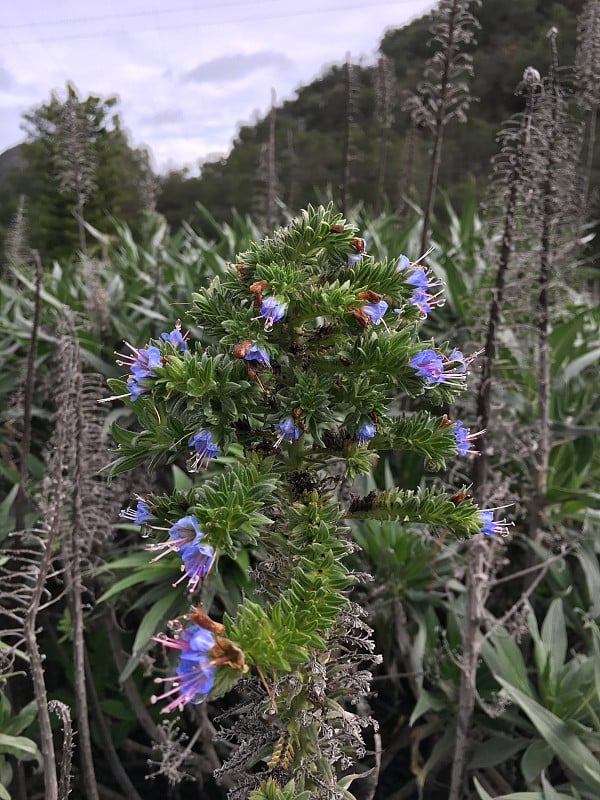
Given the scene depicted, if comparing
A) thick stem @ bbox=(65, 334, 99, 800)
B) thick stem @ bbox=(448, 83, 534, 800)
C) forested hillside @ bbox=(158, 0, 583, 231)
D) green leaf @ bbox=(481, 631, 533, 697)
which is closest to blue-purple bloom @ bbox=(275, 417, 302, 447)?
thick stem @ bbox=(65, 334, 99, 800)

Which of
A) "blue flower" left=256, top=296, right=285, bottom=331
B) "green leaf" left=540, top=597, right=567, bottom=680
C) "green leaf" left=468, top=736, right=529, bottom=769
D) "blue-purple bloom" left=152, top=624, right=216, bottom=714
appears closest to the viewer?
"blue-purple bloom" left=152, top=624, right=216, bottom=714

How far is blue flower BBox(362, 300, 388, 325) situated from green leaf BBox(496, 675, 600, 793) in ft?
4.82

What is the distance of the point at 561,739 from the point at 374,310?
66.6 inches

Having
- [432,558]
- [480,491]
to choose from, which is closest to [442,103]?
[480,491]

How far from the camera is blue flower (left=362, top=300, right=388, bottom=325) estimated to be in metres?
1.01

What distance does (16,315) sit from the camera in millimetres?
3852

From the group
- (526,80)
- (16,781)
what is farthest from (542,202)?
(16,781)

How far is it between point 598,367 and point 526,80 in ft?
7.49

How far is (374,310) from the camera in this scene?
39.8 inches

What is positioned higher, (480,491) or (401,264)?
(401,264)

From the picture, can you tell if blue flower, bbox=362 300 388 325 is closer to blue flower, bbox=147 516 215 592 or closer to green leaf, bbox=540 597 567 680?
blue flower, bbox=147 516 215 592

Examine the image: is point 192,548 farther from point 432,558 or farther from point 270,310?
point 432,558

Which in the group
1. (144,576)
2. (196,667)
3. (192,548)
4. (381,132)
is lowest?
(144,576)

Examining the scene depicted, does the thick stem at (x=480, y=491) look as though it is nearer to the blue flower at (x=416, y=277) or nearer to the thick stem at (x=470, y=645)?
the thick stem at (x=470, y=645)
